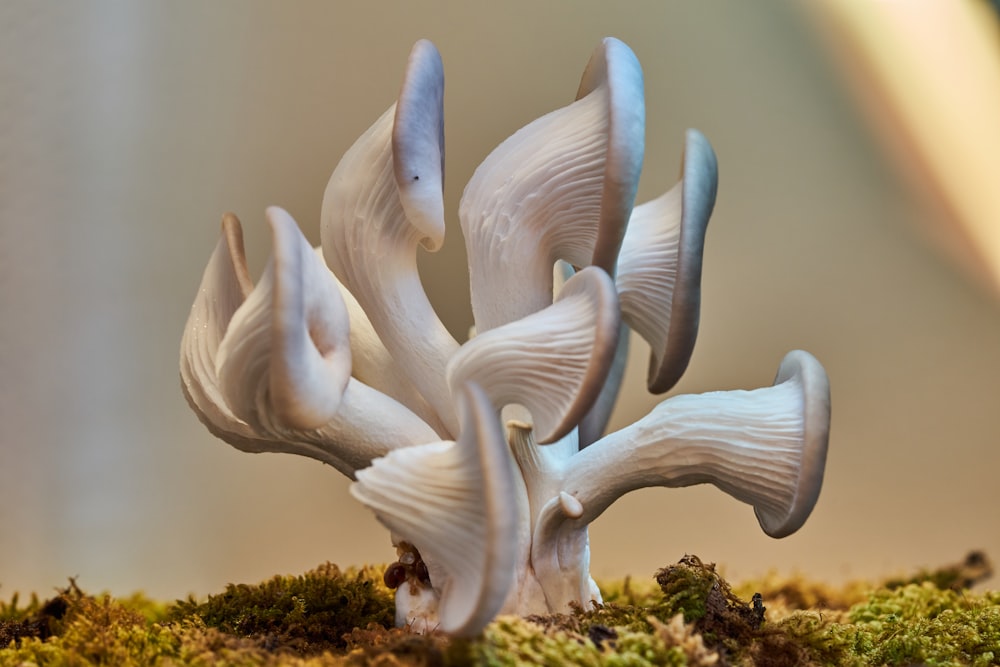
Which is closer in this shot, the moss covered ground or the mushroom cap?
the moss covered ground

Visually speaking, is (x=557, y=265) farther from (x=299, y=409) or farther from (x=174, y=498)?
(x=174, y=498)

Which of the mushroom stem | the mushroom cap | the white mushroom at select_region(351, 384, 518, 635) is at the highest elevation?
the mushroom cap

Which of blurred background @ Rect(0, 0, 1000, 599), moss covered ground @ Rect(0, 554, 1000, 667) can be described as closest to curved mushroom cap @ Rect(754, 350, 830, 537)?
moss covered ground @ Rect(0, 554, 1000, 667)

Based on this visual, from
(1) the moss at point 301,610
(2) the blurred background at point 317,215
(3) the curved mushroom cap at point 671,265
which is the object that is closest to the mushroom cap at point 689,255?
(3) the curved mushroom cap at point 671,265

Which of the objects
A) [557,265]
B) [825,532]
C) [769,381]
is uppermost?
[769,381]

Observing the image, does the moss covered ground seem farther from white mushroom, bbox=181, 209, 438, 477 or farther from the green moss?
white mushroom, bbox=181, 209, 438, 477

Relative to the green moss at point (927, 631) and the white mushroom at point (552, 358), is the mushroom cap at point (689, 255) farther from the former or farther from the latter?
the green moss at point (927, 631)

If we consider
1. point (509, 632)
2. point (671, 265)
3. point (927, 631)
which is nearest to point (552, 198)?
point (671, 265)

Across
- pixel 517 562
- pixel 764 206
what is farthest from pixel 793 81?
pixel 517 562
